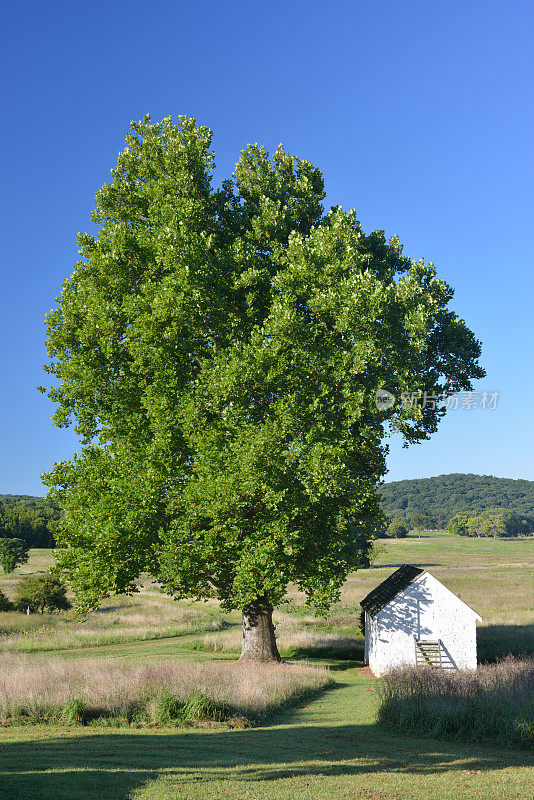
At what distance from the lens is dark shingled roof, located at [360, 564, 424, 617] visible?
32969 mm

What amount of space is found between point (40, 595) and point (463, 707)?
45792mm

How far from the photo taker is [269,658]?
28016 millimetres

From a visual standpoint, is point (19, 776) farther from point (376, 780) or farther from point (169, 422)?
point (169, 422)

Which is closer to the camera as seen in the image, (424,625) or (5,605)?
(424,625)

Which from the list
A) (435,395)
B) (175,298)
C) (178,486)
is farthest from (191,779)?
(435,395)

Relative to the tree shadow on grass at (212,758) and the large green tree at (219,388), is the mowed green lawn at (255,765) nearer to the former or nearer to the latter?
the tree shadow on grass at (212,758)

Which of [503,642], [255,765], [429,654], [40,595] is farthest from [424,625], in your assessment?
[40,595]

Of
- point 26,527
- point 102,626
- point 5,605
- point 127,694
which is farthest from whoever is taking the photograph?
point 26,527

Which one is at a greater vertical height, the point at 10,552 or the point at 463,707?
the point at 10,552

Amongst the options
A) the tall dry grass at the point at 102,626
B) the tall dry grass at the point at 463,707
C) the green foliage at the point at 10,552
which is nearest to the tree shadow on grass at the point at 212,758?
the tall dry grass at the point at 463,707

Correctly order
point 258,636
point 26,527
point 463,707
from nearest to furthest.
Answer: point 463,707 → point 258,636 → point 26,527

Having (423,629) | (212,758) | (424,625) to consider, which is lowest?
(423,629)

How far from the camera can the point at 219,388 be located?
24.2m

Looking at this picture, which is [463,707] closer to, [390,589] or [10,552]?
[390,589]
